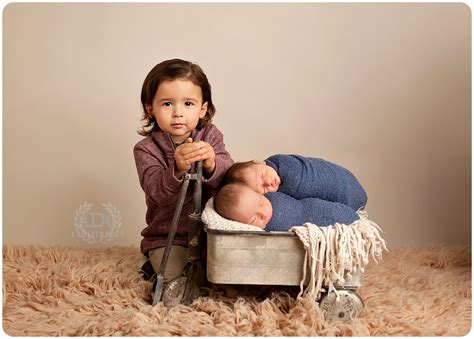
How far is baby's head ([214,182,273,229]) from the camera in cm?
155

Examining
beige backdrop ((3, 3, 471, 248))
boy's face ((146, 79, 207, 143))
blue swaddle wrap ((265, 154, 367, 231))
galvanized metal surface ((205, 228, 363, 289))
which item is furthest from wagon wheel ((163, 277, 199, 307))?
beige backdrop ((3, 3, 471, 248))

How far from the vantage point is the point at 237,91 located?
2.47 m

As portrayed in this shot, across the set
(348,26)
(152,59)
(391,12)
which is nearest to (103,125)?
(152,59)

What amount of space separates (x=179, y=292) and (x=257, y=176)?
335mm

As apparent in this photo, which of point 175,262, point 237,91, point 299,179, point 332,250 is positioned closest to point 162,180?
point 175,262

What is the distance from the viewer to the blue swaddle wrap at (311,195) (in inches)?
62.2

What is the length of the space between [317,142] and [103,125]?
771 mm

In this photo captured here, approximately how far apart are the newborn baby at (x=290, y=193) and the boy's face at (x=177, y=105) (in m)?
0.19

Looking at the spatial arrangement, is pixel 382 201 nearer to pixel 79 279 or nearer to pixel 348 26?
pixel 348 26

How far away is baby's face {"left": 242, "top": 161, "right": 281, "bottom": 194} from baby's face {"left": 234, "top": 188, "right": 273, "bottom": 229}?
8 centimetres

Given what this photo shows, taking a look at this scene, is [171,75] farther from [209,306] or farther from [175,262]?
[209,306]

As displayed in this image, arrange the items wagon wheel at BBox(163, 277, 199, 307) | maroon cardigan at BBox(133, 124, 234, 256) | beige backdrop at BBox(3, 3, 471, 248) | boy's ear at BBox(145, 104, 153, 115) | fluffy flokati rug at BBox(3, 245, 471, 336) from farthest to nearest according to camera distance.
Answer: beige backdrop at BBox(3, 3, 471, 248) < boy's ear at BBox(145, 104, 153, 115) < maroon cardigan at BBox(133, 124, 234, 256) < wagon wheel at BBox(163, 277, 199, 307) < fluffy flokati rug at BBox(3, 245, 471, 336)

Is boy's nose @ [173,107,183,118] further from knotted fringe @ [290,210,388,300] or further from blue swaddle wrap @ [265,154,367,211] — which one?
knotted fringe @ [290,210,388,300]

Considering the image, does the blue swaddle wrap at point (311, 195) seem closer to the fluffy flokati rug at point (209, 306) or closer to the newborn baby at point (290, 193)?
the newborn baby at point (290, 193)
